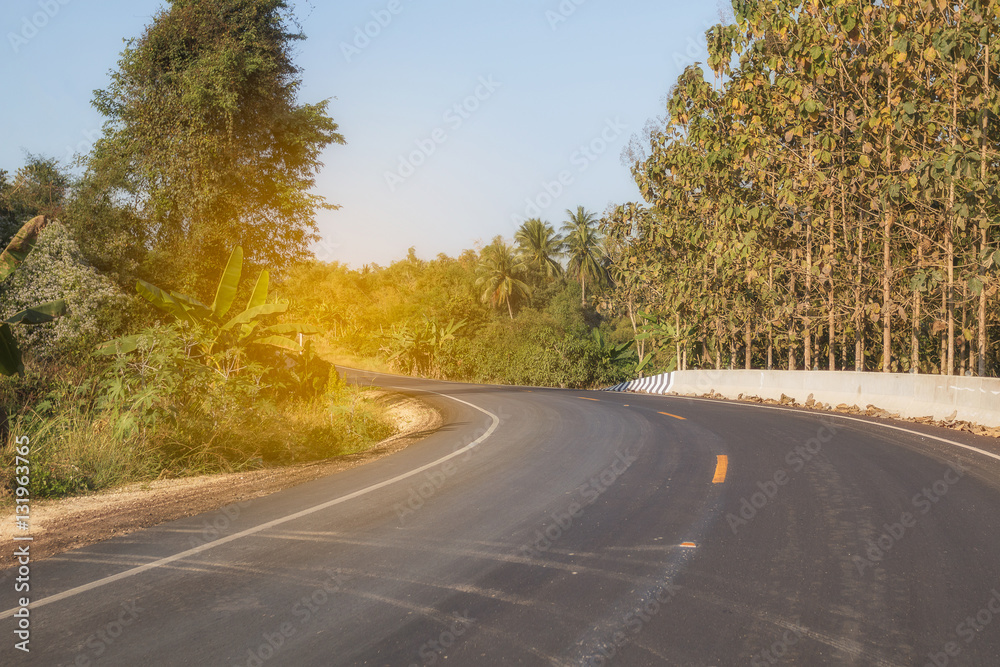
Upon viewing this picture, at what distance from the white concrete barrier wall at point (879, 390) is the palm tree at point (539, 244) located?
46175 mm

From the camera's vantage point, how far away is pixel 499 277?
67.8 meters

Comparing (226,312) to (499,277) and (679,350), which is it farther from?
(499,277)

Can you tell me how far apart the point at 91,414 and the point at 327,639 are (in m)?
9.71

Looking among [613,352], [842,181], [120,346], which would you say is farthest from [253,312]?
[613,352]

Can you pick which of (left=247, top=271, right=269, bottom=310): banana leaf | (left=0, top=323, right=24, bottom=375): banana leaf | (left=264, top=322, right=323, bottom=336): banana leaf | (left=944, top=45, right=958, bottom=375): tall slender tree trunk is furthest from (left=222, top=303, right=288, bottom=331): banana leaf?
(left=944, top=45, right=958, bottom=375): tall slender tree trunk

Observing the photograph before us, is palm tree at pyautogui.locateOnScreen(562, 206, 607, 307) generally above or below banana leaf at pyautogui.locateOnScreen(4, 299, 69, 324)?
above

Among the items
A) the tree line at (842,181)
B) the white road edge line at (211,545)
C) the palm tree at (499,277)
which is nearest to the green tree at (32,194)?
the white road edge line at (211,545)

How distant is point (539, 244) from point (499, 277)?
686cm

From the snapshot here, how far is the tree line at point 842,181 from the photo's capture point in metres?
17.2

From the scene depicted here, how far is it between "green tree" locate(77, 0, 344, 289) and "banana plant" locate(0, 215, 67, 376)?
895 cm

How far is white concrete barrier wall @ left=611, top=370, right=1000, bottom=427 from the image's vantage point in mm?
13469

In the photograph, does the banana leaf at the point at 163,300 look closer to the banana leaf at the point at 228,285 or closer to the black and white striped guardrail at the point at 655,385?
the banana leaf at the point at 228,285

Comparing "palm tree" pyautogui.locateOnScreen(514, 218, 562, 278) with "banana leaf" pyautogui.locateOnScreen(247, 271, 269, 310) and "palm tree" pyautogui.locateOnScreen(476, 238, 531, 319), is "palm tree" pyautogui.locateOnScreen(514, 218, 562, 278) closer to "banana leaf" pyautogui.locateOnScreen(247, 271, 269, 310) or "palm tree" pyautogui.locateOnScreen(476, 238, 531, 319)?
"palm tree" pyautogui.locateOnScreen(476, 238, 531, 319)

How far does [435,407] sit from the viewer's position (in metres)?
22.9
